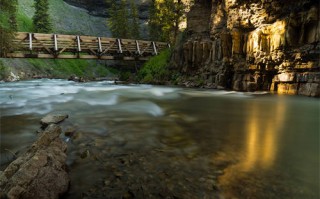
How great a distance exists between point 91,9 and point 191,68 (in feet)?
140

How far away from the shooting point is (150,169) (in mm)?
3885

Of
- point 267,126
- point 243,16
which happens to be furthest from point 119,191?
point 243,16

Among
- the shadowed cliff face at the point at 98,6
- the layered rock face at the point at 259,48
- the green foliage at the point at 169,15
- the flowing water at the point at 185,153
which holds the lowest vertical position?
the flowing water at the point at 185,153

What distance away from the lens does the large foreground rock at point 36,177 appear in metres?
2.84

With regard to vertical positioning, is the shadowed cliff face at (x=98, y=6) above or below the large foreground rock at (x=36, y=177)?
above

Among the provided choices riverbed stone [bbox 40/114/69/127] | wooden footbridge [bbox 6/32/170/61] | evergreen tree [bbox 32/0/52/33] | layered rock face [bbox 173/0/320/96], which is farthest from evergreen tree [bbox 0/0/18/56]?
evergreen tree [bbox 32/0/52/33]

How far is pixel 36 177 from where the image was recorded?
3064mm

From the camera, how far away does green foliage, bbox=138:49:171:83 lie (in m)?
25.0

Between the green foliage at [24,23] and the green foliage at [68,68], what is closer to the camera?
the green foliage at [68,68]

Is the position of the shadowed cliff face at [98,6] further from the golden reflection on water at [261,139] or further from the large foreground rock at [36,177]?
the large foreground rock at [36,177]

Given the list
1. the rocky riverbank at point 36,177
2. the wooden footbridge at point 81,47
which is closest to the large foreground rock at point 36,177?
the rocky riverbank at point 36,177

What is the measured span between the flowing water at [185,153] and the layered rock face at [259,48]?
5.64 m

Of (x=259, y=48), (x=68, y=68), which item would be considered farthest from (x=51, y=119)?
(x=68, y=68)

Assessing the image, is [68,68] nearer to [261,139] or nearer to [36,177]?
[261,139]
